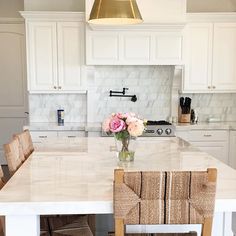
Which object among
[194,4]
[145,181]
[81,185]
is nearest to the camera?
[145,181]

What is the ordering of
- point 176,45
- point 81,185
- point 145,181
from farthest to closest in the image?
point 176,45 < point 81,185 < point 145,181

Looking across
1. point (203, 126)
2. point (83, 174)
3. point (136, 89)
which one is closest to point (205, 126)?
point (203, 126)

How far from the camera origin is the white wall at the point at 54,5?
4.95m

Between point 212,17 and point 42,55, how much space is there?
243 cm

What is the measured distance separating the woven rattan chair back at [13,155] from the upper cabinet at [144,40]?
2389mm

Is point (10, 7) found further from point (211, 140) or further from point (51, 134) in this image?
point (211, 140)

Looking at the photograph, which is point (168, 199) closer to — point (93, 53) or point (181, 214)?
point (181, 214)

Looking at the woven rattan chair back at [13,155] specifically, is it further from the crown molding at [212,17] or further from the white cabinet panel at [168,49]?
the crown molding at [212,17]

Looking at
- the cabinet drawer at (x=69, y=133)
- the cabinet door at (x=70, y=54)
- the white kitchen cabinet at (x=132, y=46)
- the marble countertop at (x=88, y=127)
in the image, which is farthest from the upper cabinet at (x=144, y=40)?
the cabinet drawer at (x=69, y=133)

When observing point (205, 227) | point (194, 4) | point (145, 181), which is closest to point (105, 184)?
point (145, 181)

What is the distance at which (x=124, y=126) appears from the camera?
7.95 feet

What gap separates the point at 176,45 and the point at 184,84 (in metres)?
0.58

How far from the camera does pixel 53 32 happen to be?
15.8ft

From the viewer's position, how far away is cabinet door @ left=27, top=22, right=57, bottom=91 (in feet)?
15.7
